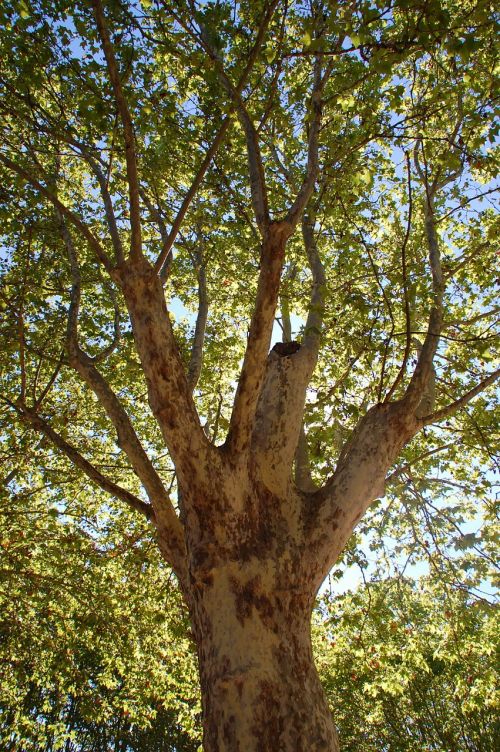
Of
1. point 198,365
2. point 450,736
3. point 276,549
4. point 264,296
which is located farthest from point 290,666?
point 450,736

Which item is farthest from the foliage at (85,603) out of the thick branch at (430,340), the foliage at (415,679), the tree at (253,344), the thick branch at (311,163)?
the thick branch at (311,163)

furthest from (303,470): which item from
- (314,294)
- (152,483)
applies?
(152,483)

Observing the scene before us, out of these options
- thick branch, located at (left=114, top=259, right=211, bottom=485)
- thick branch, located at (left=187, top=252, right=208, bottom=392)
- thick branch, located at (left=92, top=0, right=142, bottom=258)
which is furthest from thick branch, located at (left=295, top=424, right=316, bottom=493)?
thick branch, located at (left=92, top=0, right=142, bottom=258)

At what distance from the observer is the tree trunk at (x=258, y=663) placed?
2367 mm

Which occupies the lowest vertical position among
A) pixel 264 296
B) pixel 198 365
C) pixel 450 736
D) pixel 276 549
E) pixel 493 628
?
pixel 450 736

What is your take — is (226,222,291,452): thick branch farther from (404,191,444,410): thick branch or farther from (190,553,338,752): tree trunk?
(404,191,444,410): thick branch

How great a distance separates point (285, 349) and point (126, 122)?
2328mm

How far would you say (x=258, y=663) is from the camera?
2551mm

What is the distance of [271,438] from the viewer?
12.3 feet

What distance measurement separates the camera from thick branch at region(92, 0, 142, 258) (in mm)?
3176

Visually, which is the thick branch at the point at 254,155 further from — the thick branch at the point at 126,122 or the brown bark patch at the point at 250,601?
the brown bark patch at the point at 250,601

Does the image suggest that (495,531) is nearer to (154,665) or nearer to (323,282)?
(323,282)

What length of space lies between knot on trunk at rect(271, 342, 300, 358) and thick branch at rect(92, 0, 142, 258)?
1646 mm

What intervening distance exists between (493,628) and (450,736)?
4818 millimetres
